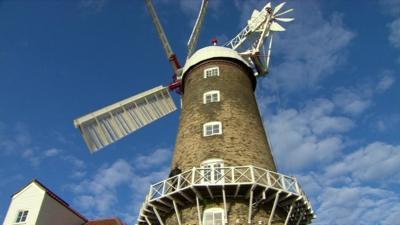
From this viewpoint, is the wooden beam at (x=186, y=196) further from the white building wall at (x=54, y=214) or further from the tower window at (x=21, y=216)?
the tower window at (x=21, y=216)

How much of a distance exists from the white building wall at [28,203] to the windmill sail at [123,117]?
4668 millimetres

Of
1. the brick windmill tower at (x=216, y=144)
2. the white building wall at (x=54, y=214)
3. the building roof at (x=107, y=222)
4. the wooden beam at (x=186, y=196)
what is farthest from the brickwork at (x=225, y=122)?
the building roof at (x=107, y=222)

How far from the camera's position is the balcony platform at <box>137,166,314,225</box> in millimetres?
15211

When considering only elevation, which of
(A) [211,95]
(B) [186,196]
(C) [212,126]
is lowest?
(B) [186,196]

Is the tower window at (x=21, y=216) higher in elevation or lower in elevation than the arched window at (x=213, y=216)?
higher

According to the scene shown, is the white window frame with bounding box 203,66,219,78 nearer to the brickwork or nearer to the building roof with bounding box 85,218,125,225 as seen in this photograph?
the brickwork

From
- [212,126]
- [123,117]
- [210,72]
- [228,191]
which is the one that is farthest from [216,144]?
[123,117]

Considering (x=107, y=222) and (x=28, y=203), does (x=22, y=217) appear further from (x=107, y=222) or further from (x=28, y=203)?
(x=107, y=222)

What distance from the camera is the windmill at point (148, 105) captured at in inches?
914

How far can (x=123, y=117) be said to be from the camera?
2477 cm

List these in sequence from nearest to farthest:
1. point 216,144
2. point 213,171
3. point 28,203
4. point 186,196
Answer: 1. point 213,171
2. point 186,196
3. point 216,144
4. point 28,203

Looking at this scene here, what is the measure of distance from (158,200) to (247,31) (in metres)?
16.0

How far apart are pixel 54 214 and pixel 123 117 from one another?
293 inches

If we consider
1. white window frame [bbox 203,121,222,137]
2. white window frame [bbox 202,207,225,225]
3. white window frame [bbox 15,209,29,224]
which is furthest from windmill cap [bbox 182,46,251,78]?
white window frame [bbox 15,209,29,224]
